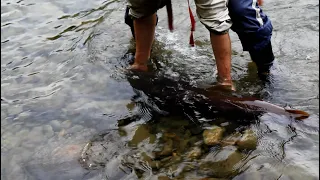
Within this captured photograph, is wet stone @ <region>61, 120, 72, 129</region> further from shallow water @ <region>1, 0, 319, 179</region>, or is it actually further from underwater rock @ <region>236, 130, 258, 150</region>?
underwater rock @ <region>236, 130, 258, 150</region>

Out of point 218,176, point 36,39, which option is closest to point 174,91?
point 218,176

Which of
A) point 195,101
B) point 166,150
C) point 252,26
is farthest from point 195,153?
point 252,26

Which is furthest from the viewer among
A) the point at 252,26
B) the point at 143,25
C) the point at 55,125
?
the point at 143,25

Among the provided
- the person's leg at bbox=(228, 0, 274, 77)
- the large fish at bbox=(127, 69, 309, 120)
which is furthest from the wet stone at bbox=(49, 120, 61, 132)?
the person's leg at bbox=(228, 0, 274, 77)

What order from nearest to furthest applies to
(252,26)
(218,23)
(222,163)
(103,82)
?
1. (222,163)
2. (218,23)
3. (252,26)
4. (103,82)

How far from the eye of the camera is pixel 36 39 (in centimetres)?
524

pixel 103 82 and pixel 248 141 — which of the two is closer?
pixel 248 141

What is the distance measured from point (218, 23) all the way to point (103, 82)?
1.43 metres

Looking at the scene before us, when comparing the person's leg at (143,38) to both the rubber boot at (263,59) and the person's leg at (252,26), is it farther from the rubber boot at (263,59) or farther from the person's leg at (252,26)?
the rubber boot at (263,59)

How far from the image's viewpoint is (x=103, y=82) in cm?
440

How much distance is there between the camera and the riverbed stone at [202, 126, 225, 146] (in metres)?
3.43

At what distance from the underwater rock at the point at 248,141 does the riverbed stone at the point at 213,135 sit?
0.16 metres

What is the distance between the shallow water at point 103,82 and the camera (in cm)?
330

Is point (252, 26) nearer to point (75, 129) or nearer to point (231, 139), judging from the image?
point (231, 139)
